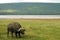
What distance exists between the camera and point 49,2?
20.1 meters

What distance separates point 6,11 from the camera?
1961 centimetres

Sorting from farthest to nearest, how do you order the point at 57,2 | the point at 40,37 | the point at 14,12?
the point at 57,2 < the point at 14,12 < the point at 40,37

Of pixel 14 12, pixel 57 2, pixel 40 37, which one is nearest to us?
pixel 40 37

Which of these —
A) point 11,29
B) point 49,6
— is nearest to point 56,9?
point 49,6

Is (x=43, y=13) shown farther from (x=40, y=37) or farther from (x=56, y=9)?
(x=40, y=37)

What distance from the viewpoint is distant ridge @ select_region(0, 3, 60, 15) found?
64.4 feet

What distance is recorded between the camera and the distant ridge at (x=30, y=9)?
19.6 m

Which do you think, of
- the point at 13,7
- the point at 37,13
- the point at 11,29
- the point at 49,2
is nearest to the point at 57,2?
the point at 49,2

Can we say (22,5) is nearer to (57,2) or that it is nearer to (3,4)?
(3,4)

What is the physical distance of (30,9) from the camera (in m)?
19.8

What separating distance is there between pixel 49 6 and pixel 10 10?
349 centimetres

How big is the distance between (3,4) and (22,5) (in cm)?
172

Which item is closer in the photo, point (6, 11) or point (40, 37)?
point (40, 37)

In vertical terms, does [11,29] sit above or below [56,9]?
above
